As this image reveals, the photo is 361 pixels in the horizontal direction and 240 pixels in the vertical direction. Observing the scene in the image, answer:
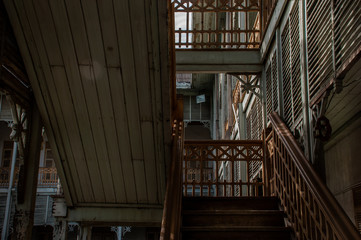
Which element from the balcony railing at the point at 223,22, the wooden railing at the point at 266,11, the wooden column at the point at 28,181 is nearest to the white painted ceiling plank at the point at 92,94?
the wooden column at the point at 28,181

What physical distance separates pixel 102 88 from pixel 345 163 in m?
3.12

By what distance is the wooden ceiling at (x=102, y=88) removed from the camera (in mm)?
4457

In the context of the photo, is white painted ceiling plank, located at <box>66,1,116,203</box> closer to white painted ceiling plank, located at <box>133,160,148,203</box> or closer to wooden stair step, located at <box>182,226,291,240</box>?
white painted ceiling plank, located at <box>133,160,148,203</box>

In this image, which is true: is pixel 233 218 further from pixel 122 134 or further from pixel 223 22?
pixel 223 22

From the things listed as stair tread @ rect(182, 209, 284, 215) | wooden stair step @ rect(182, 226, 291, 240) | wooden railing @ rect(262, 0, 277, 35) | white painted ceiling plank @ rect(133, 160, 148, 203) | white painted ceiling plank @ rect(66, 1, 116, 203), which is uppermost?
wooden railing @ rect(262, 0, 277, 35)

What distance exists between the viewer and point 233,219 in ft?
19.2

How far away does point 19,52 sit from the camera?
4.79 metres

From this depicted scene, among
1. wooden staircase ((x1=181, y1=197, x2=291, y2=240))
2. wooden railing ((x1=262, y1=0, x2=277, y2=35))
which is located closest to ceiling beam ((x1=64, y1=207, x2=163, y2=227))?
wooden staircase ((x1=181, y1=197, x2=291, y2=240))

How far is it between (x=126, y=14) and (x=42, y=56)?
103cm

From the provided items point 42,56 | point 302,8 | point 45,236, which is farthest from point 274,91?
point 45,236

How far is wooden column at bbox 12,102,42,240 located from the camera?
17.1 feet

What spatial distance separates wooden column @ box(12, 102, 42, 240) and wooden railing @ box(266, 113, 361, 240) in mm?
2986

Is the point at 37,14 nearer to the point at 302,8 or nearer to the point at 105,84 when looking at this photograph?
the point at 105,84

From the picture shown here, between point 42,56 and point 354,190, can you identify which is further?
point 354,190
